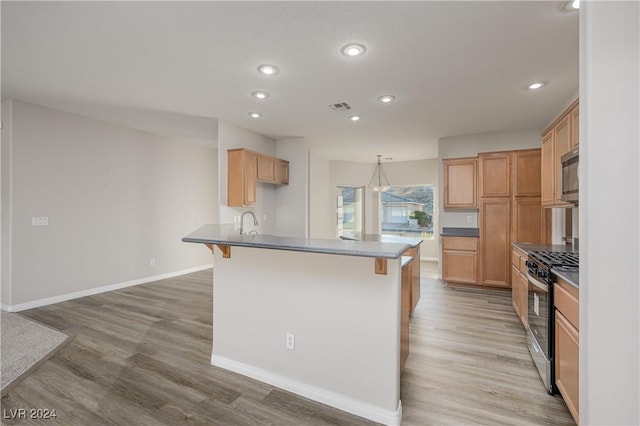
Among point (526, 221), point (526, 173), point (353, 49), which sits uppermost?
point (353, 49)

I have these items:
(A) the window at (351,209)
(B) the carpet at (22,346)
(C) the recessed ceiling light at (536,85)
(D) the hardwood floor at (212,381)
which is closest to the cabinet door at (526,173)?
(C) the recessed ceiling light at (536,85)

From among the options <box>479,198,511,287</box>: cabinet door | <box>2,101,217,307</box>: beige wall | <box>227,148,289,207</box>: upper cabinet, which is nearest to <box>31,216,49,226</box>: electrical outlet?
<box>2,101,217,307</box>: beige wall

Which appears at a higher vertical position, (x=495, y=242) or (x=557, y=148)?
(x=557, y=148)

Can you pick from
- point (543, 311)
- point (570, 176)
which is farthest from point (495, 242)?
point (543, 311)

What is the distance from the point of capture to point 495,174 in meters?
4.99

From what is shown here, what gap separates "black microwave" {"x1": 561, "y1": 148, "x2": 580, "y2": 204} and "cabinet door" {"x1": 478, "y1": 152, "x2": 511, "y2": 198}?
213 centimetres

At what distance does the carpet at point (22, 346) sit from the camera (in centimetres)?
237

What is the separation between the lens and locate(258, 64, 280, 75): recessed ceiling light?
2750 millimetres

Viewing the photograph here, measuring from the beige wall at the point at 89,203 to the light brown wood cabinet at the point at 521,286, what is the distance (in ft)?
18.6

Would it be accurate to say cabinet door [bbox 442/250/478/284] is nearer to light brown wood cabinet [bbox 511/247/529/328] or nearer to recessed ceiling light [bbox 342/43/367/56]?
light brown wood cabinet [bbox 511/247/529/328]

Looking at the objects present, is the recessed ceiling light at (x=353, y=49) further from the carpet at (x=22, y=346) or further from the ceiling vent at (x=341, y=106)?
the carpet at (x=22, y=346)

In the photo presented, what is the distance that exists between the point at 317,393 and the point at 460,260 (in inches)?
155

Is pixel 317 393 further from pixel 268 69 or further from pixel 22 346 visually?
pixel 22 346

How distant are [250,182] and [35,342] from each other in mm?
2921
